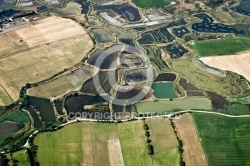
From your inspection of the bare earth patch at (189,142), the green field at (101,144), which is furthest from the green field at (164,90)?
the green field at (101,144)

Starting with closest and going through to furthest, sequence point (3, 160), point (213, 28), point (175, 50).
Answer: point (3, 160), point (175, 50), point (213, 28)

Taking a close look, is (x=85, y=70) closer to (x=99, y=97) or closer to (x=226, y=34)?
(x=99, y=97)

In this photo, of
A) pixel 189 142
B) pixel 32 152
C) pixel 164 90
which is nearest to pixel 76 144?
pixel 32 152

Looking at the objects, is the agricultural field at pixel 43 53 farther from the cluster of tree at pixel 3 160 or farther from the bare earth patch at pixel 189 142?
the bare earth patch at pixel 189 142

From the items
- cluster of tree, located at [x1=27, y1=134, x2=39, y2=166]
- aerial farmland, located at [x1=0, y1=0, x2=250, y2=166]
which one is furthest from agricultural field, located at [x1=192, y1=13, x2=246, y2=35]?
cluster of tree, located at [x1=27, y1=134, x2=39, y2=166]

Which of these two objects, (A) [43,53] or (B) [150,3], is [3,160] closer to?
(A) [43,53]

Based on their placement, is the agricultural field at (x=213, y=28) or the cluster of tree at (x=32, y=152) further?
the agricultural field at (x=213, y=28)

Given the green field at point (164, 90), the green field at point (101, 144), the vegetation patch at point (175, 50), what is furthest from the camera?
the vegetation patch at point (175, 50)
